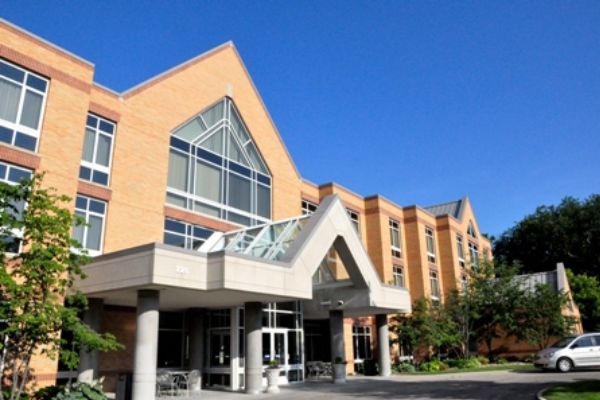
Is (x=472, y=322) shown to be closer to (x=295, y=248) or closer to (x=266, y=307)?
(x=266, y=307)

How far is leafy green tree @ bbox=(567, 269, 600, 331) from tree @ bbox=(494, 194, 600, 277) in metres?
11.1

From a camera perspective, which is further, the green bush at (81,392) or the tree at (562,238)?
the tree at (562,238)

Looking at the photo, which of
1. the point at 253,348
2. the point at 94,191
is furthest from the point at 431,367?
the point at 94,191

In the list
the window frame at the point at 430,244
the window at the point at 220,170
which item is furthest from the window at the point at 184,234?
the window frame at the point at 430,244

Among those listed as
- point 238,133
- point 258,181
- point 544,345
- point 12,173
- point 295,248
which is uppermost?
point 238,133

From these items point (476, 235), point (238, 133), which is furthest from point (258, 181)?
point (476, 235)

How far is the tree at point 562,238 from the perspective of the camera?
62.4 meters

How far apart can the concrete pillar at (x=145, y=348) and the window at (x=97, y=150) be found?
18.4ft

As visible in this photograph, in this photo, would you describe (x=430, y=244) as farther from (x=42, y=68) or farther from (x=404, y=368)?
(x=42, y=68)

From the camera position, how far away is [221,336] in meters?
22.2

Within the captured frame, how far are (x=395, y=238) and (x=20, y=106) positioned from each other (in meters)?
27.7

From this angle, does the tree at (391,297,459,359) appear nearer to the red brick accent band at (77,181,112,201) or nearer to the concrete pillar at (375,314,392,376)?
the concrete pillar at (375,314,392,376)

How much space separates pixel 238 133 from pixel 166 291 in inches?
446

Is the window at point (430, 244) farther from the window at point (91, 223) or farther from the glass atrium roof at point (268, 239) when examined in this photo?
the window at point (91, 223)
